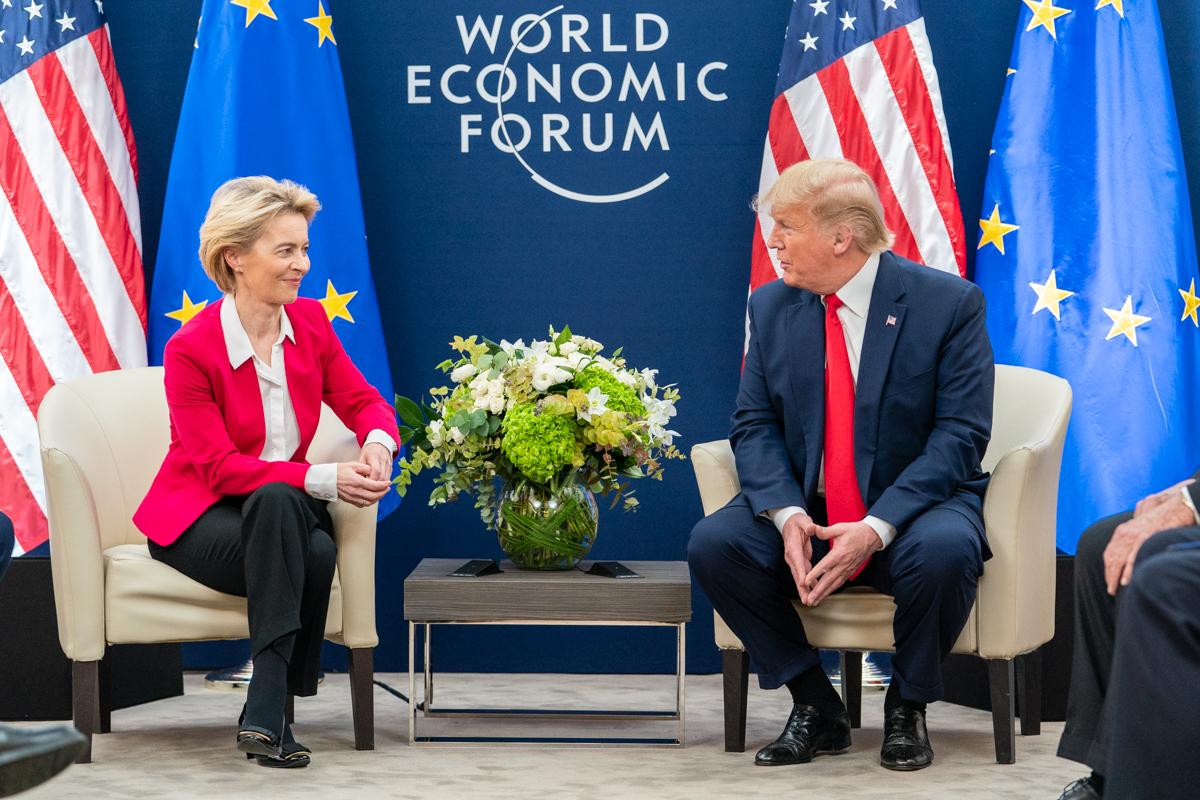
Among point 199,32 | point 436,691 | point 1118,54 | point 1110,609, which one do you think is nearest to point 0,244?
point 199,32

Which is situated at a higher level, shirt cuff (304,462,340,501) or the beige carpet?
shirt cuff (304,462,340,501)

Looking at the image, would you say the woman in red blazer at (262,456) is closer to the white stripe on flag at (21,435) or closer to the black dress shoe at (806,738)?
the white stripe on flag at (21,435)

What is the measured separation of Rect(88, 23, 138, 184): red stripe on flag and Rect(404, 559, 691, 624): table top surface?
1769mm

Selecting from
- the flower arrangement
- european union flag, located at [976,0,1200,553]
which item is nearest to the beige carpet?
the flower arrangement

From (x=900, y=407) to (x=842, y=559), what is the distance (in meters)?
0.39

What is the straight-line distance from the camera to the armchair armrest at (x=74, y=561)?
2.46 m

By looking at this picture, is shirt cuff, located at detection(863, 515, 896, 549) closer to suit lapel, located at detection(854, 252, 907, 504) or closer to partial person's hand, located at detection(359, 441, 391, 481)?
suit lapel, located at detection(854, 252, 907, 504)

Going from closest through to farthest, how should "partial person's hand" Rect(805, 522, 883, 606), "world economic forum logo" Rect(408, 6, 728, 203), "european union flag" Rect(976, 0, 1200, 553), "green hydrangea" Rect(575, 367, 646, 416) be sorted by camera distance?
"partial person's hand" Rect(805, 522, 883, 606), "green hydrangea" Rect(575, 367, 646, 416), "european union flag" Rect(976, 0, 1200, 553), "world economic forum logo" Rect(408, 6, 728, 203)

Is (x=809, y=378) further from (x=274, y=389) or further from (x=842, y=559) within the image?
(x=274, y=389)

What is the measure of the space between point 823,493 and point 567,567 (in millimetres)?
632

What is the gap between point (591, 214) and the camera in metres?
3.67

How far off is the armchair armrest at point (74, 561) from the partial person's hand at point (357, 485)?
53 centimetres

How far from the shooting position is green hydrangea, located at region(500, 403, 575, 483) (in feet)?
8.63

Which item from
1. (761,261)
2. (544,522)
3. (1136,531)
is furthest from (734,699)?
(761,261)
